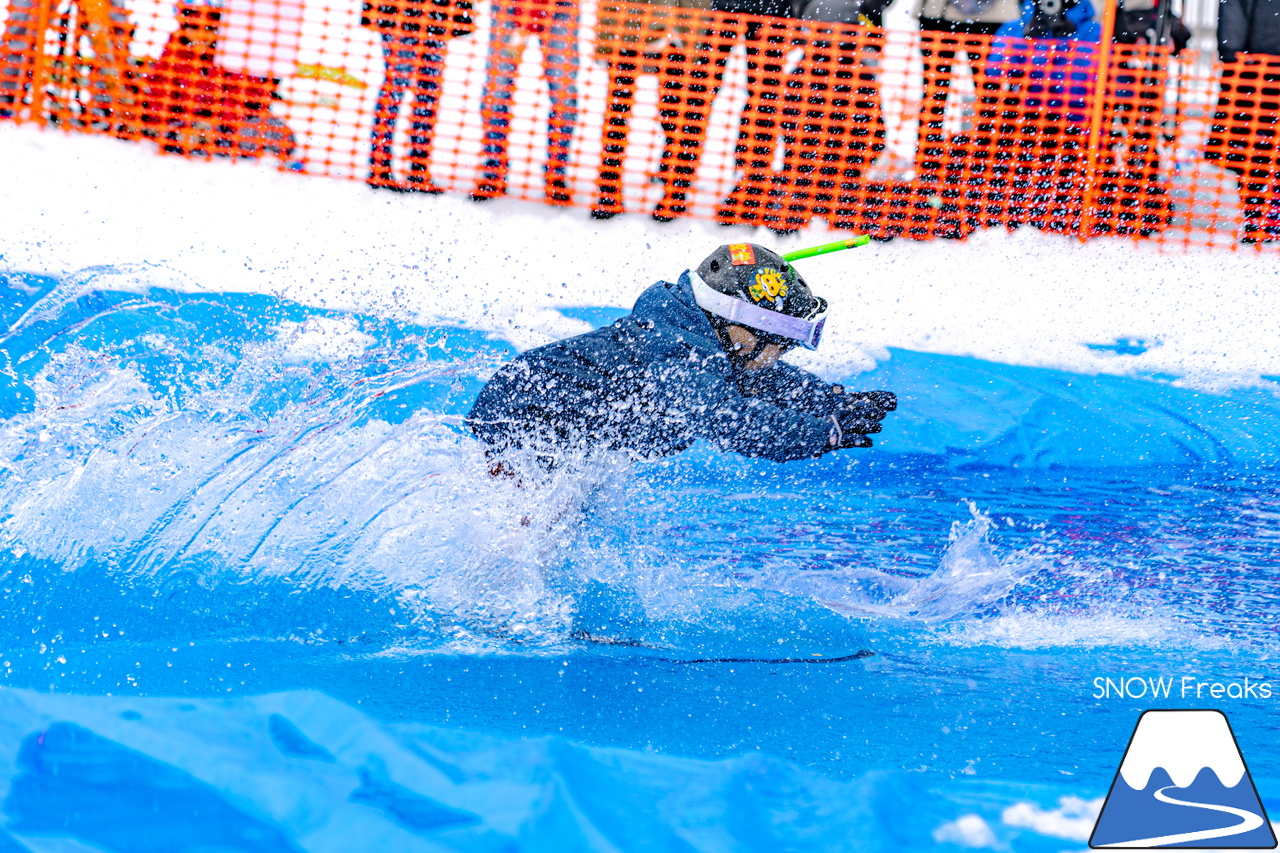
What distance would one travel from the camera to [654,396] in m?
3.58

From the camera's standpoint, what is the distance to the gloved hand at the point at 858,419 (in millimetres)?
3531

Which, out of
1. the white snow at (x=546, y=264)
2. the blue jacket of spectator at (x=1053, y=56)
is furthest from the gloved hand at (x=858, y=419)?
the blue jacket of spectator at (x=1053, y=56)

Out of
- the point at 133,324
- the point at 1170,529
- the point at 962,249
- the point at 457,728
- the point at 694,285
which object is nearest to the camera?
the point at 457,728

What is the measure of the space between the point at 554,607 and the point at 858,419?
110 cm

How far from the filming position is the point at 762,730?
301 cm

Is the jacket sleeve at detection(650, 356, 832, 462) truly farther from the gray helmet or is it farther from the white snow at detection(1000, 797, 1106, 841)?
the white snow at detection(1000, 797, 1106, 841)

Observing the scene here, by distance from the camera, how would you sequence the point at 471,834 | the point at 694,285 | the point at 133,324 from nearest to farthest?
the point at 471,834 < the point at 694,285 < the point at 133,324

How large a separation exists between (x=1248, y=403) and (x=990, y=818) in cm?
357

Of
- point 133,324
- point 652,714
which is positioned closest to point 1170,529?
point 652,714

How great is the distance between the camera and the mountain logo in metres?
2.65

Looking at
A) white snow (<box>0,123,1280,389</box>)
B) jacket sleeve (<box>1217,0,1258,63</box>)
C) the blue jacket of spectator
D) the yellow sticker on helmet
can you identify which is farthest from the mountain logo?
jacket sleeve (<box>1217,0,1258,63</box>)

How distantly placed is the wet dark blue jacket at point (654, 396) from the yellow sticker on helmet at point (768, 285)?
182 millimetres

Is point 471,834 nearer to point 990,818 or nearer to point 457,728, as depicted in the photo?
point 457,728

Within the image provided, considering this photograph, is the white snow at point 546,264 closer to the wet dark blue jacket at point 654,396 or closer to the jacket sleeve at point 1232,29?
the jacket sleeve at point 1232,29
